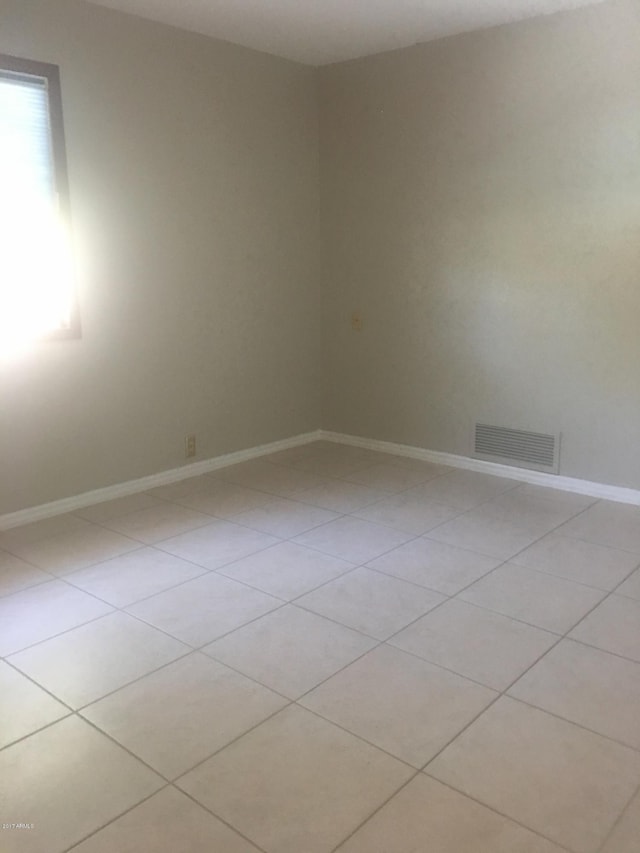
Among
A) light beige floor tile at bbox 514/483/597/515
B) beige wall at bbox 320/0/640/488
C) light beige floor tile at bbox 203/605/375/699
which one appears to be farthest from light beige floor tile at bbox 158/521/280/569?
beige wall at bbox 320/0/640/488

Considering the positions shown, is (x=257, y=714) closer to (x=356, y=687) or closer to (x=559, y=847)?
(x=356, y=687)

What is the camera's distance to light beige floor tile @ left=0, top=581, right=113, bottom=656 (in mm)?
2428

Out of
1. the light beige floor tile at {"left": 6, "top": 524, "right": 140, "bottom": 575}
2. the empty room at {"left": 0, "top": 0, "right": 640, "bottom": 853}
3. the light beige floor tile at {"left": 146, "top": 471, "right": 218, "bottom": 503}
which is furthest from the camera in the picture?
the light beige floor tile at {"left": 146, "top": 471, "right": 218, "bottom": 503}

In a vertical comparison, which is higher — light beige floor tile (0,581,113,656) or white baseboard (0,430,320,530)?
white baseboard (0,430,320,530)

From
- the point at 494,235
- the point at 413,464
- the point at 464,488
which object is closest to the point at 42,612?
the point at 464,488

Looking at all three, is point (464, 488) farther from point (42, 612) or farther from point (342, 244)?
point (42, 612)

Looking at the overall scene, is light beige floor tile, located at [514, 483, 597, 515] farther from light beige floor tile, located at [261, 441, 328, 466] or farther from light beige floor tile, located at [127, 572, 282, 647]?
light beige floor tile, located at [127, 572, 282, 647]

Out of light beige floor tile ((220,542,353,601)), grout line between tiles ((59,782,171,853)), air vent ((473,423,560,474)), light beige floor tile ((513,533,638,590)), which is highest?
air vent ((473,423,560,474))

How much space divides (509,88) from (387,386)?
184 cm

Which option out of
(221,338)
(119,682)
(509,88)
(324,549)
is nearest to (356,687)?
(119,682)

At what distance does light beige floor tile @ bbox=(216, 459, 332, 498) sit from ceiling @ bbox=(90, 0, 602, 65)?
7.99 feet

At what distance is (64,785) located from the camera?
1.73 metres

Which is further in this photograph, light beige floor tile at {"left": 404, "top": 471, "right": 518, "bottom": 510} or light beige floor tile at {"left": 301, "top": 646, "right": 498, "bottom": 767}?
light beige floor tile at {"left": 404, "top": 471, "right": 518, "bottom": 510}

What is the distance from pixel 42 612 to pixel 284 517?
4.19 feet
